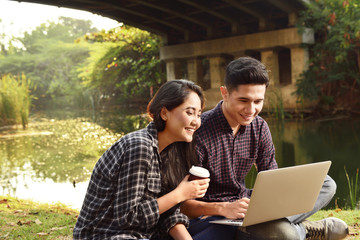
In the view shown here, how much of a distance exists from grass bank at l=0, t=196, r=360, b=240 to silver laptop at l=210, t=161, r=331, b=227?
868mm

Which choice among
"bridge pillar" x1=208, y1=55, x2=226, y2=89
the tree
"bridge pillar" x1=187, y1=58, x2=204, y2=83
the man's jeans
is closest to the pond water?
the man's jeans

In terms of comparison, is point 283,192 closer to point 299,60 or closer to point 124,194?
point 124,194

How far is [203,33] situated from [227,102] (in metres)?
13.2

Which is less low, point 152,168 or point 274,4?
point 274,4

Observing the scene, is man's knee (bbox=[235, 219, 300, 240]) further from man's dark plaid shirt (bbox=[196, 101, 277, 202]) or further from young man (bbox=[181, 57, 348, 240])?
man's dark plaid shirt (bbox=[196, 101, 277, 202])

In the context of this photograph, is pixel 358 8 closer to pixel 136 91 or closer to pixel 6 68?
pixel 136 91

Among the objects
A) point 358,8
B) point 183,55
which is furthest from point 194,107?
point 183,55

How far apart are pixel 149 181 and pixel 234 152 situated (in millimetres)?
644

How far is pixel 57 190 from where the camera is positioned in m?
5.03

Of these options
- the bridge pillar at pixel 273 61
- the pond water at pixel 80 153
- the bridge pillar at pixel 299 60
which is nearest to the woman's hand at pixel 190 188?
the pond water at pixel 80 153

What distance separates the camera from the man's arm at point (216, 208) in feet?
6.51

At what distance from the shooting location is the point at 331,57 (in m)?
11.7

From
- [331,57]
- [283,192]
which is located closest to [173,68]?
[331,57]

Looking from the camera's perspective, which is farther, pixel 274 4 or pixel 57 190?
pixel 274 4
